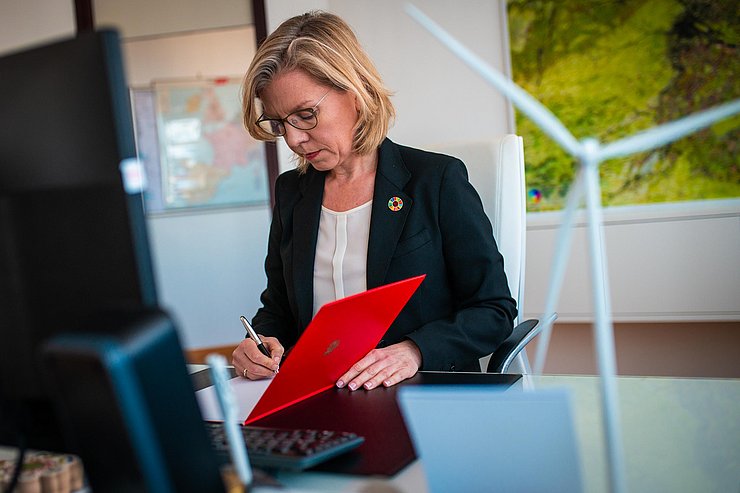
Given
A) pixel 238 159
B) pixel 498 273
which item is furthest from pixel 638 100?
pixel 238 159

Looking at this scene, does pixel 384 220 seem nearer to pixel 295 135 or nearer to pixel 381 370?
pixel 295 135

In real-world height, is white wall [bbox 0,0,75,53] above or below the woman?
above

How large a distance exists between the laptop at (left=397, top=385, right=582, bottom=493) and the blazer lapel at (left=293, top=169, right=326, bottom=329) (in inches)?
49.3

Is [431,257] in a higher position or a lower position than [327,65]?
lower

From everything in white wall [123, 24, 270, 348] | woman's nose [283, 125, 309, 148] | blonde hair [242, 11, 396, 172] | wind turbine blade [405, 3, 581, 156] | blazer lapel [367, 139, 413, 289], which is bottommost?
white wall [123, 24, 270, 348]

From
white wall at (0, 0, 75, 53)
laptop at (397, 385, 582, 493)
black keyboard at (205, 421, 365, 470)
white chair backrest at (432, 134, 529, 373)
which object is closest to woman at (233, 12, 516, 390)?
white chair backrest at (432, 134, 529, 373)

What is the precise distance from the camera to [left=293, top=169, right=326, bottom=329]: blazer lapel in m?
2.02

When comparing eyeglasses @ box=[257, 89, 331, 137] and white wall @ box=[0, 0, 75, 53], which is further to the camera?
white wall @ box=[0, 0, 75, 53]

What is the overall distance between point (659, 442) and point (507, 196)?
1.07m

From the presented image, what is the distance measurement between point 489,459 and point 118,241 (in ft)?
1.25

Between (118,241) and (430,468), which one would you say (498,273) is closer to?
(430,468)

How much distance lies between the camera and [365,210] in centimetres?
204

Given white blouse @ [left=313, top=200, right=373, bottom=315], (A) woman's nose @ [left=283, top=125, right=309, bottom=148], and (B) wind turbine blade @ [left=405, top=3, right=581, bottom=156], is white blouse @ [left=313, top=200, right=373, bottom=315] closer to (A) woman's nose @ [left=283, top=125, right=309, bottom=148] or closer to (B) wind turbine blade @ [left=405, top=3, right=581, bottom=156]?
(A) woman's nose @ [left=283, top=125, right=309, bottom=148]

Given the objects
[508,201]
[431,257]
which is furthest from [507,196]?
[431,257]
